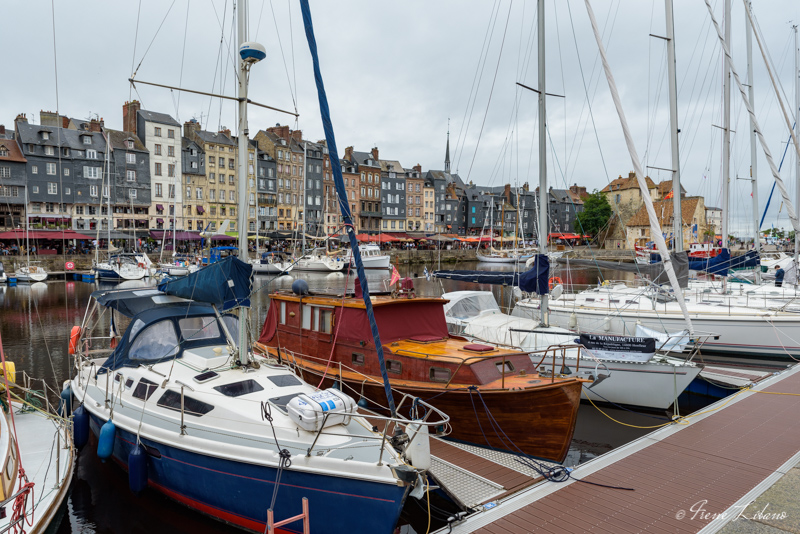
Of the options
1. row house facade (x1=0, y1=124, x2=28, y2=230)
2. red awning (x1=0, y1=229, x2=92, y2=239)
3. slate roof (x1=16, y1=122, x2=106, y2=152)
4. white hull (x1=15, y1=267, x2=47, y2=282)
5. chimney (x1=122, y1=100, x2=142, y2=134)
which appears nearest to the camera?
white hull (x1=15, y1=267, x2=47, y2=282)

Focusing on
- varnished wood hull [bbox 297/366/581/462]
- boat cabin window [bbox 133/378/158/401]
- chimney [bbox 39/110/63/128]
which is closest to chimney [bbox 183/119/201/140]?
chimney [bbox 39/110/63/128]

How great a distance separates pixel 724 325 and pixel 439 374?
1416 centimetres

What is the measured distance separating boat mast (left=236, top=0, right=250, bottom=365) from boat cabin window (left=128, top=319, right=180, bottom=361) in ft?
4.56

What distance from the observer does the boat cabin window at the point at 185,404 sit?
770 cm

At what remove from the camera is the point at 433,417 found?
10156 mm

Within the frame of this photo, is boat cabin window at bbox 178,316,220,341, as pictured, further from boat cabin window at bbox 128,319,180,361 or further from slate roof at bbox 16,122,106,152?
slate roof at bbox 16,122,106,152

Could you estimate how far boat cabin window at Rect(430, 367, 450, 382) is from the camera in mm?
9977

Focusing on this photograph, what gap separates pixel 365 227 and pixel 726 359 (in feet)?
246

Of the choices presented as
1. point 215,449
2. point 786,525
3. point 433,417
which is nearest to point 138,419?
point 215,449

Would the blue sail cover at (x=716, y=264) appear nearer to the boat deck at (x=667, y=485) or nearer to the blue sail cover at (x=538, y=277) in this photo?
the blue sail cover at (x=538, y=277)

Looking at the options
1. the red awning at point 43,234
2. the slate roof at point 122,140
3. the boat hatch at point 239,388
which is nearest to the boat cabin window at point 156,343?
the boat hatch at point 239,388

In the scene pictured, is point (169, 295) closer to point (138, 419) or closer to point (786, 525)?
point (138, 419)

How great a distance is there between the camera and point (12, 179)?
5528 centimetres

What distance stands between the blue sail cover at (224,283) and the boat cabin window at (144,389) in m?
1.64
